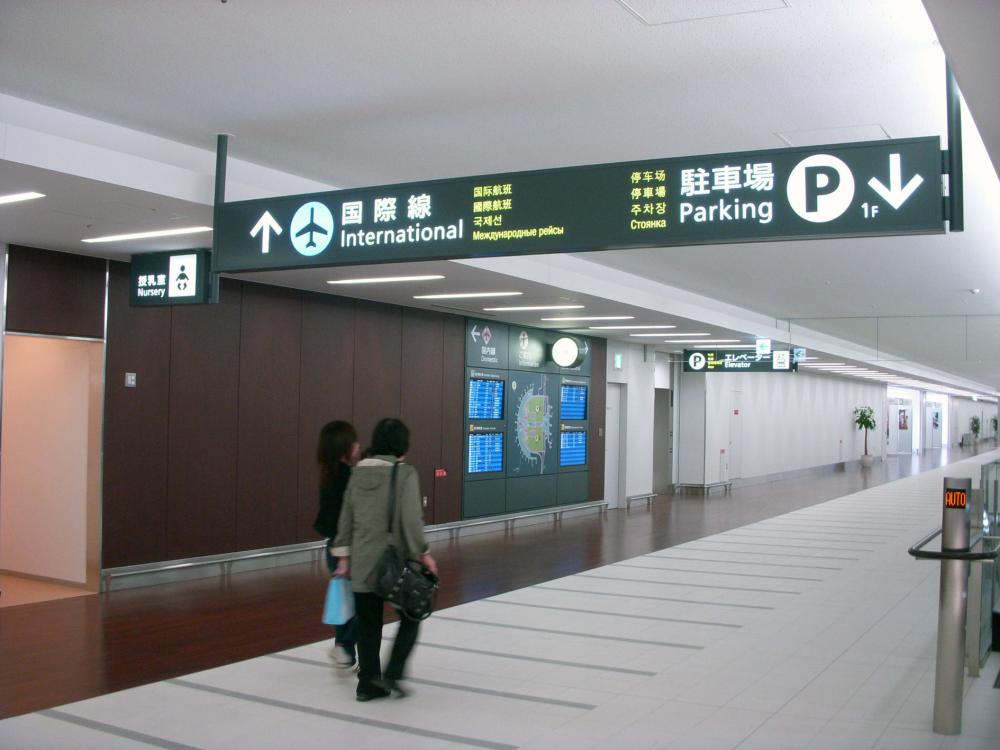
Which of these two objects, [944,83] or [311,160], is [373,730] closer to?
[311,160]

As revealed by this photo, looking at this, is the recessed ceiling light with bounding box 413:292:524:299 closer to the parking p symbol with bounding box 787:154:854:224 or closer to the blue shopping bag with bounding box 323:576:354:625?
the blue shopping bag with bounding box 323:576:354:625

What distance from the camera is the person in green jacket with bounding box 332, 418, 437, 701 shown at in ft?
15.3

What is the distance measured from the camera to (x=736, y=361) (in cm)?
1611

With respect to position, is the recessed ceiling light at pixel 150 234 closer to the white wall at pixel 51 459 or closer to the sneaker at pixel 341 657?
the white wall at pixel 51 459

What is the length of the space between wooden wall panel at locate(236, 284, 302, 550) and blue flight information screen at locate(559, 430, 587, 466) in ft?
18.1

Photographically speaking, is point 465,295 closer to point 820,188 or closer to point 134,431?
point 134,431

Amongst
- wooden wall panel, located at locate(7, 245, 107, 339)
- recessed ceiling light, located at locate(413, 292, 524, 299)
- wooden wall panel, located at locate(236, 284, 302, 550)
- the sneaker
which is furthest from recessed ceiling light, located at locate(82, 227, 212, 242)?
recessed ceiling light, located at locate(413, 292, 524, 299)

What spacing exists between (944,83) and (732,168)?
133 centimetres

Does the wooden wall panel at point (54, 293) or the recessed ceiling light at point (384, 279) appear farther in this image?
the recessed ceiling light at point (384, 279)

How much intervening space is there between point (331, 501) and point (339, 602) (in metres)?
0.57

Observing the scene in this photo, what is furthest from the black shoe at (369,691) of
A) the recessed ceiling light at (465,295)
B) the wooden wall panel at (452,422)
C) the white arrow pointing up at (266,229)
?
the wooden wall panel at (452,422)

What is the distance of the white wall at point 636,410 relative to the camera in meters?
15.9

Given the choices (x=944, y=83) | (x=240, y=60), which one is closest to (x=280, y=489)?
(x=240, y=60)

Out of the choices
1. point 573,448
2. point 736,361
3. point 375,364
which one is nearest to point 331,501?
point 375,364
